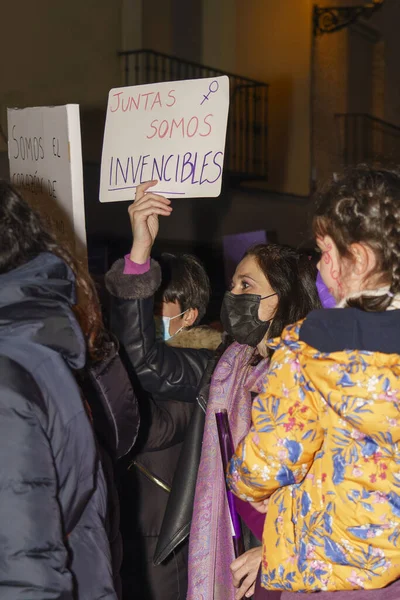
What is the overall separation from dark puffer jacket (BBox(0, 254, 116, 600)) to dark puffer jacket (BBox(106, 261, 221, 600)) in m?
0.99

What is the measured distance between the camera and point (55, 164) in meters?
3.21

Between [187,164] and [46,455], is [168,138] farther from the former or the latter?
[46,455]

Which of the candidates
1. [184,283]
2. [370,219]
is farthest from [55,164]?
[370,219]

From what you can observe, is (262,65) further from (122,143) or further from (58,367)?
(58,367)

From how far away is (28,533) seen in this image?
174cm

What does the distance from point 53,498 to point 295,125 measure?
12.4 meters

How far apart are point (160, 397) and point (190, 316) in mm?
441

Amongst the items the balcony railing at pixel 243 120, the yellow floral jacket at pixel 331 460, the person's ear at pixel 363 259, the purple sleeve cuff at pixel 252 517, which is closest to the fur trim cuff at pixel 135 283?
the purple sleeve cuff at pixel 252 517

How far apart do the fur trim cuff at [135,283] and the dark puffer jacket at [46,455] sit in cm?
96

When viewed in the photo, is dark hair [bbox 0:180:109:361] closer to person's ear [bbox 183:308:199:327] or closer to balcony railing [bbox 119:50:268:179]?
→ person's ear [bbox 183:308:199:327]

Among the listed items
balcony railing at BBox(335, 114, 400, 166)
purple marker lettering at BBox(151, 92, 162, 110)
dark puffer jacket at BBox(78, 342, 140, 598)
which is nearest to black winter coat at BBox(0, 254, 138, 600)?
dark puffer jacket at BBox(78, 342, 140, 598)

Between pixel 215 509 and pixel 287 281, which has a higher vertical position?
pixel 287 281

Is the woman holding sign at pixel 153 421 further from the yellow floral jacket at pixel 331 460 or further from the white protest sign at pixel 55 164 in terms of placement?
the yellow floral jacket at pixel 331 460

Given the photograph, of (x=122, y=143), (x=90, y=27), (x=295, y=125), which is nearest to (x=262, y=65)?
(x=295, y=125)
